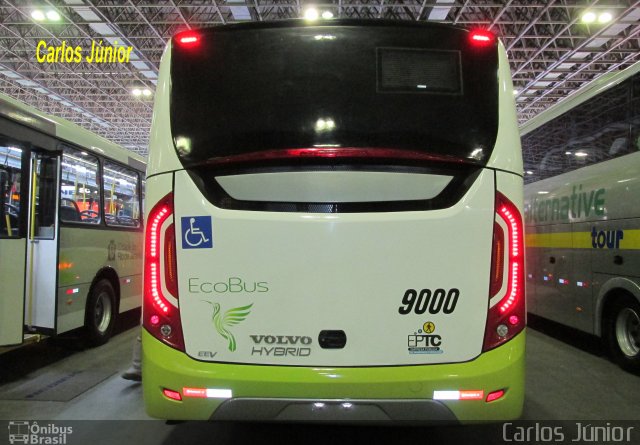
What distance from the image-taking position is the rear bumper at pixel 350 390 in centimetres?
265

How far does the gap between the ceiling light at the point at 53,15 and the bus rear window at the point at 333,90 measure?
1483 centimetres

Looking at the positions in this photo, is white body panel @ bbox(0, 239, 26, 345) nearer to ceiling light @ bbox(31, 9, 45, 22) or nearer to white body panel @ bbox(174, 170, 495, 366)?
white body panel @ bbox(174, 170, 495, 366)

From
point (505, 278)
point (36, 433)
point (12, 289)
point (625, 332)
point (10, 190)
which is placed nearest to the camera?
point (505, 278)

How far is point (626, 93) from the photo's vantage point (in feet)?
20.4

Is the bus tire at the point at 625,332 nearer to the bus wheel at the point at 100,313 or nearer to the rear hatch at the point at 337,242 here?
the rear hatch at the point at 337,242

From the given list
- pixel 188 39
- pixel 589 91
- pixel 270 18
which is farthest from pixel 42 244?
pixel 270 18

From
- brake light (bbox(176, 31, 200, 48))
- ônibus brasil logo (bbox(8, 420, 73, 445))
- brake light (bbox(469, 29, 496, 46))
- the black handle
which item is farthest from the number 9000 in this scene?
ônibus brasil logo (bbox(8, 420, 73, 445))

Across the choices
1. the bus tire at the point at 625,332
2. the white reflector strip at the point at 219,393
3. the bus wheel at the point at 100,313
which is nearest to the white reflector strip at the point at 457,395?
the white reflector strip at the point at 219,393

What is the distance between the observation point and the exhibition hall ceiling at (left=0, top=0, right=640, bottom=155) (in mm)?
14703

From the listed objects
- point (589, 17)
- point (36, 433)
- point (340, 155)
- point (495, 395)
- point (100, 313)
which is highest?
point (589, 17)

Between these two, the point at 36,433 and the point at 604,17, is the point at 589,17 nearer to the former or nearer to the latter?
the point at 604,17

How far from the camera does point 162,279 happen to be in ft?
9.27

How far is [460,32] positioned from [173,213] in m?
2.05

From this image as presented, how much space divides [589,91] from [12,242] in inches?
301
